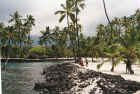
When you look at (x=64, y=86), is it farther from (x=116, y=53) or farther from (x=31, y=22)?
(x=31, y=22)

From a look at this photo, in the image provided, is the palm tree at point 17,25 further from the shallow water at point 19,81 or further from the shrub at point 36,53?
the shallow water at point 19,81

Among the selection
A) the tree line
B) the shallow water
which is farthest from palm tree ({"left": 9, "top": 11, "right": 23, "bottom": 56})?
the shallow water

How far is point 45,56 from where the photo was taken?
86500mm

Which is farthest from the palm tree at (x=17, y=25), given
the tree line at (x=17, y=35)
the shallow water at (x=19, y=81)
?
the shallow water at (x=19, y=81)

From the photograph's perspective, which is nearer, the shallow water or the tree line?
the shallow water

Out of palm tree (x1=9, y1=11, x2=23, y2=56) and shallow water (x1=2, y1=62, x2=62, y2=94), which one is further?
palm tree (x1=9, y1=11, x2=23, y2=56)

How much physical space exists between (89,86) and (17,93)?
6.78 m

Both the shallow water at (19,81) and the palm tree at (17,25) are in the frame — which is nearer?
the shallow water at (19,81)

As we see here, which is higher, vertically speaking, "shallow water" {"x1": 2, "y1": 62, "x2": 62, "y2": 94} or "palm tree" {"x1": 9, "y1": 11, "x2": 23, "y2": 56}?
"palm tree" {"x1": 9, "y1": 11, "x2": 23, "y2": 56}

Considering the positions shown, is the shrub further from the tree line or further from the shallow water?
the shallow water

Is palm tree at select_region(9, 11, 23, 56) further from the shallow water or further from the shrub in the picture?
the shallow water

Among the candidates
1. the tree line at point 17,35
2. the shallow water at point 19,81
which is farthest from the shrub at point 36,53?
the shallow water at point 19,81

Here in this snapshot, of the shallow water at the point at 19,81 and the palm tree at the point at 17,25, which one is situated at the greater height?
the palm tree at the point at 17,25

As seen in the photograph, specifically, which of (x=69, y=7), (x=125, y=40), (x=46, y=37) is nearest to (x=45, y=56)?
(x=46, y=37)
